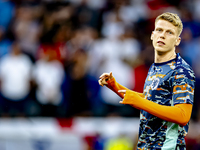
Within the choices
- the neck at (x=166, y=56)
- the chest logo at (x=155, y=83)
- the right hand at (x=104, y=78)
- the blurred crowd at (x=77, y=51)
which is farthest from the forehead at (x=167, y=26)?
the blurred crowd at (x=77, y=51)

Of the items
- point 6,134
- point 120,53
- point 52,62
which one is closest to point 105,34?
point 120,53

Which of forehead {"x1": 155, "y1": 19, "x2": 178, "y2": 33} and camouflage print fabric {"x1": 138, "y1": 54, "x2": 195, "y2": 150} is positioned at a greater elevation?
forehead {"x1": 155, "y1": 19, "x2": 178, "y2": 33}

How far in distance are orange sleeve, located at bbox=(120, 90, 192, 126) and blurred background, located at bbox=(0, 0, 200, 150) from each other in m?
4.11

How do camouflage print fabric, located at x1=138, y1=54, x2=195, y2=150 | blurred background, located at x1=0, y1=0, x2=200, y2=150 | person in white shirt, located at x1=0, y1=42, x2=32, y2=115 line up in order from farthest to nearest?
person in white shirt, located at x1=0, y1=42, x2=32, y2=115
blurred background, located at x1=0, y1=0, x2=200, y2=150
camouflage print fabric, located at x1=138, y1=54, x2=195, y2=150

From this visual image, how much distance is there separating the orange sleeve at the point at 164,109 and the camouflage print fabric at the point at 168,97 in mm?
81

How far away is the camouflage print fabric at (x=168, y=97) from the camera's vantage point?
3096 millimetres

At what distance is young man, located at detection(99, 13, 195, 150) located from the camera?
9.91ft

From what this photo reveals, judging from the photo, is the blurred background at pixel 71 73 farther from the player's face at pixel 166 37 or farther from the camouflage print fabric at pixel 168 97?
the player's face at pixel 166 37

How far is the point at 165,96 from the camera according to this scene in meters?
3.22

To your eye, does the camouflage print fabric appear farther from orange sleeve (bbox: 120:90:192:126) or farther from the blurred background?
the blurred background

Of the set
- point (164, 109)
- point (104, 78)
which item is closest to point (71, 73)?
point (104, 78)

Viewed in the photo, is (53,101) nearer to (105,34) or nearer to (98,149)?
(98,149)

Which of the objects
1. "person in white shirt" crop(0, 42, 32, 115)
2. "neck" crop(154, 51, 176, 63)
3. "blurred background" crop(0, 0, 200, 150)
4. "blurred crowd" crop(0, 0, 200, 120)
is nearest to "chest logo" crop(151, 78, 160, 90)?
"neck" crop(154, 51, 176, 63)

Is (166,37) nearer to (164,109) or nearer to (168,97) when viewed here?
(168,97)
